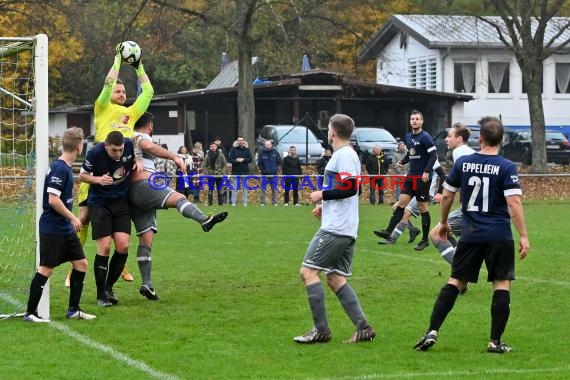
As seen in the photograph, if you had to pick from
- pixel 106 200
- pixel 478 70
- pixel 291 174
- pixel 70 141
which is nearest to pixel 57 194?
pixel 70 141

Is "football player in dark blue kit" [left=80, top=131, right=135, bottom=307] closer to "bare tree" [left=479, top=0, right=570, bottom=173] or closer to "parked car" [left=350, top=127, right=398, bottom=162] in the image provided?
"parked car" [left=350, top=127, right=398, bottom=162]

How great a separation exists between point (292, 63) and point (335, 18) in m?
2.35

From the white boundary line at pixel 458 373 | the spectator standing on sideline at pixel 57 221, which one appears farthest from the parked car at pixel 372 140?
the white boundary line at pixel 458 373

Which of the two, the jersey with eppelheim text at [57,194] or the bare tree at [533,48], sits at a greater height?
the bare tree at [533,48]

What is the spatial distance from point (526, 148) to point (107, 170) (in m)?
37.0

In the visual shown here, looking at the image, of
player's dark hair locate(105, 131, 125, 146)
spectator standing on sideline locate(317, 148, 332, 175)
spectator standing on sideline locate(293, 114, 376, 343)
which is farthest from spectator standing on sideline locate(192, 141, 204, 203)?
spectator standing on sideline locate(293, 114, 376, 343)

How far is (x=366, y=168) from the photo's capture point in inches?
1308

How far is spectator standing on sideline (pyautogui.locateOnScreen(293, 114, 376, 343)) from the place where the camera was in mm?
8828

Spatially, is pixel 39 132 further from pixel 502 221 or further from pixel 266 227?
pixel 266 227

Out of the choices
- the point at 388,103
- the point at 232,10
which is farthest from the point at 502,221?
the point at 388,103

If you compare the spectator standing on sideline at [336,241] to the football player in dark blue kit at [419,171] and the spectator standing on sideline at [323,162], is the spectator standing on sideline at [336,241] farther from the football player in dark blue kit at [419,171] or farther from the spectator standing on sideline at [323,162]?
the spectator standing on sideline at [323,162]

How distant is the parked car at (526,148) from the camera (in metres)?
45.8

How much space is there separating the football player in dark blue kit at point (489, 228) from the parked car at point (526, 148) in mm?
37898

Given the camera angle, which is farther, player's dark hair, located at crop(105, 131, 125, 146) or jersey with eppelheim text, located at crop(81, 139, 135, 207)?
jersey with eppelheim text, located at crop(81, 139, 135, 207)
